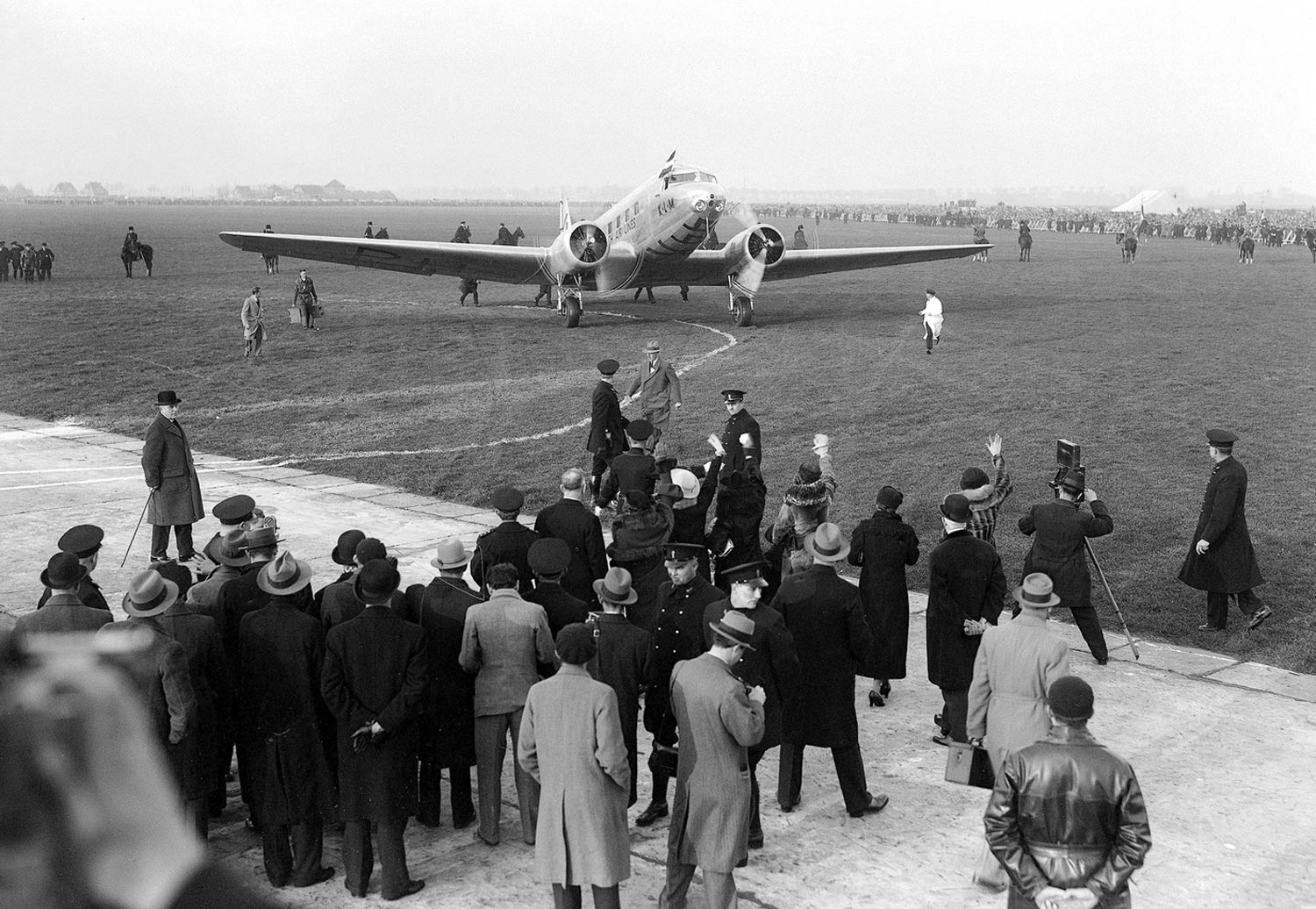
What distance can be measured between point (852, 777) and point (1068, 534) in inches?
130

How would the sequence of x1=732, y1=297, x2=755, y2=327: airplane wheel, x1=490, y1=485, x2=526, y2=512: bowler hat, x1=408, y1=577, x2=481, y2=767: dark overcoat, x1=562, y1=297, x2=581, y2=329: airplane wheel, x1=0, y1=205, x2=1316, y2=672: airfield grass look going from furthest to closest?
x1=732, y1=297, x2=755, y2=327: airplane wheel
x1=562, y1=297, x2=581, y2=329: airplane wheel
x1=0, y1=205, x2=1316, y2=672: airfield grass
x1=490, y1=485, x2=526, y2=512: bowler hat
x1=408, y1=577, x2=481, y2=767: dark overcoat

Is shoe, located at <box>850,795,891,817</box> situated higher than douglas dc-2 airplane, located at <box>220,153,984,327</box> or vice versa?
douglas dc-2 airplane, located at <box>220,153,984,327</box>

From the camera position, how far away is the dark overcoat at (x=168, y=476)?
488 inches

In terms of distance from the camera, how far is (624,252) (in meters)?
32.0

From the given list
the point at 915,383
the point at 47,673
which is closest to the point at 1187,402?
the point at 915,383

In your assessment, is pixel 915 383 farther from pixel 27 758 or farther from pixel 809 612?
pixel 27 758

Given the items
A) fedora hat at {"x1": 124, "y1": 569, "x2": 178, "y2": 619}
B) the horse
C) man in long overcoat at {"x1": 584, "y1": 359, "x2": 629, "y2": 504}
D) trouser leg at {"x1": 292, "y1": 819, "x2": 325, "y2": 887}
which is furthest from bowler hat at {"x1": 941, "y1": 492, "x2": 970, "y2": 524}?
the horse

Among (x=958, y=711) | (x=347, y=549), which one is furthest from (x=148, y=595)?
(x=958, y=711)

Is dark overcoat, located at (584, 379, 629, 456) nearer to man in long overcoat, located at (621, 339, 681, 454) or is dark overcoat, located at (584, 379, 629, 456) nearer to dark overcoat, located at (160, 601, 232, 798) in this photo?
man in long overcoat, located at (621, 339, 681, 454)

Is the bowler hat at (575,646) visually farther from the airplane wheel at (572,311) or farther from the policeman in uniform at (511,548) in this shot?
the airplane wheel at (572,311)

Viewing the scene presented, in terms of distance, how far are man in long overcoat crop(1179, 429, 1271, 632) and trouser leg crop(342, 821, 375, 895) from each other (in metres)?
7.63

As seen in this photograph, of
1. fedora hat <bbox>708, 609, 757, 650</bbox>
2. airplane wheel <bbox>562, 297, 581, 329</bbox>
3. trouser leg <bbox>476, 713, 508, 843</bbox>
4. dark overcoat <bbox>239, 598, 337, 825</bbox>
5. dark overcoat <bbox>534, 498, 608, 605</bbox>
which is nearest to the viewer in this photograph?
fedora hat <bbox>708, 609, 757, 650</bbox>

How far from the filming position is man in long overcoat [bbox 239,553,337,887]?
21.9ft

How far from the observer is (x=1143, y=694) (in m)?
9.45
